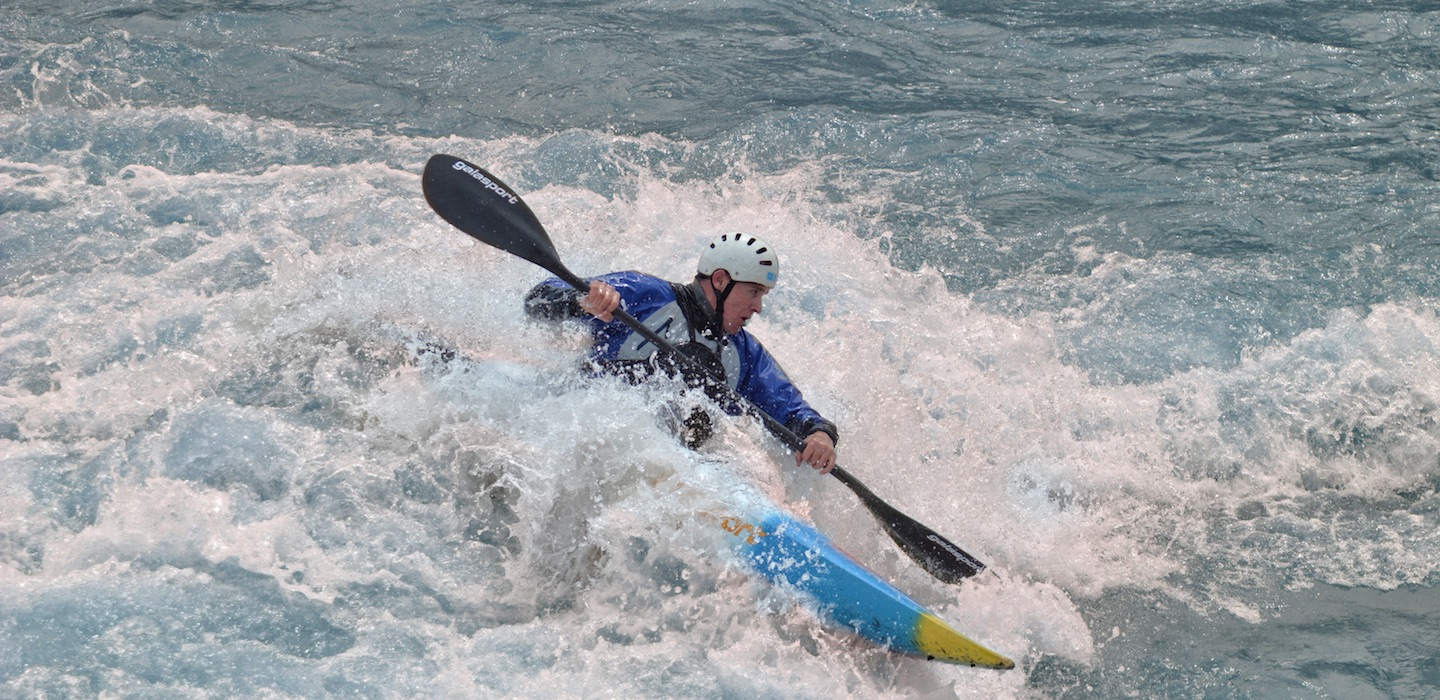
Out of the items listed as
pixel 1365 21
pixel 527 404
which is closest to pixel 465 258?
pixel 527 404

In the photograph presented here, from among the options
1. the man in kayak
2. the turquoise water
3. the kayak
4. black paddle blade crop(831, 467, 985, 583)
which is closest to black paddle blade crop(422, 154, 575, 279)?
the man in kayak

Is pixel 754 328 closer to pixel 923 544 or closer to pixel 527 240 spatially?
pixel 527 240

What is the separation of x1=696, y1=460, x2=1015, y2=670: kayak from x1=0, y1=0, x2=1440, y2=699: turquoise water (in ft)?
0.37

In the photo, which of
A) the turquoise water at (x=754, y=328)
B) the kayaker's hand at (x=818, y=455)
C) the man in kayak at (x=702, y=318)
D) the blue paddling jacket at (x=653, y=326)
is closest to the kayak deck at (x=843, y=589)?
the turquoise water at (x=754, y=328)

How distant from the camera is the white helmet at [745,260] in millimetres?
4750

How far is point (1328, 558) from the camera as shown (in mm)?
4934

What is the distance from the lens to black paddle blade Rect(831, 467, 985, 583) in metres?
4.60

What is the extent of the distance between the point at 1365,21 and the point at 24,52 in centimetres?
1015

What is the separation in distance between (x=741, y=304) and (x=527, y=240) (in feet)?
3.21

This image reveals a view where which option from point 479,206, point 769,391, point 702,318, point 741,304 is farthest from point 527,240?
point 769,391

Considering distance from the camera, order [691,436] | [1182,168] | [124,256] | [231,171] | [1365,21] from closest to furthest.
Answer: [691,436] < [124,256] < [231,171] < [1182,168] < [1365,21]

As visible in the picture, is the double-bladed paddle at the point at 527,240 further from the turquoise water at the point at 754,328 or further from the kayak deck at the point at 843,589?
the kayak deck at the point at 843,589

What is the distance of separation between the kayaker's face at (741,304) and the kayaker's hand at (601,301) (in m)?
0.49

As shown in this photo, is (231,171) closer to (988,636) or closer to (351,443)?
(351,443)
